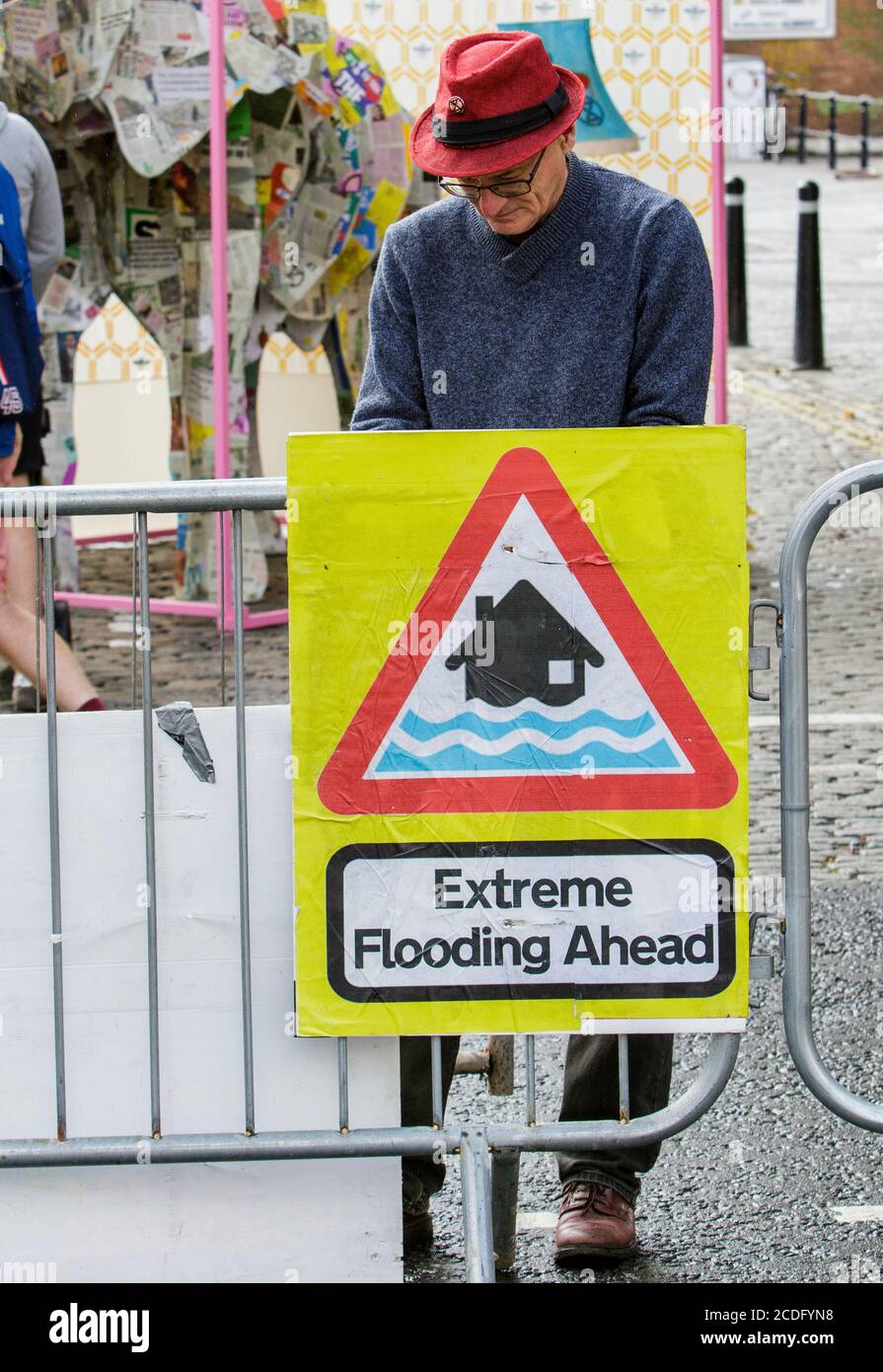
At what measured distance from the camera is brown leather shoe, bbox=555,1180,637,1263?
3.76 meters

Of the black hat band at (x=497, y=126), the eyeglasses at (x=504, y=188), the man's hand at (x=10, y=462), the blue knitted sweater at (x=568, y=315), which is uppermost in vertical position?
the black hat band at (x=497, y=126)

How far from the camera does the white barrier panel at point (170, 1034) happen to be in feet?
11.0

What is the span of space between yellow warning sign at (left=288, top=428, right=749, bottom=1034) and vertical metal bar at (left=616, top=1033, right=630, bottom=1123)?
8 cm

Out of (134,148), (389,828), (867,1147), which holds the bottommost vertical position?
(867,1147)

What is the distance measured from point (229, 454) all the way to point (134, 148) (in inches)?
48.7

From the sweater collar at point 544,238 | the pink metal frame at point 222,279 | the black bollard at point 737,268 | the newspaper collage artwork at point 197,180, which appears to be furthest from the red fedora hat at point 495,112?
the black bollard at point 737,268

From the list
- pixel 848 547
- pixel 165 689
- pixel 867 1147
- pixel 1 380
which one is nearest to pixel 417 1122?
pixel 867 1147

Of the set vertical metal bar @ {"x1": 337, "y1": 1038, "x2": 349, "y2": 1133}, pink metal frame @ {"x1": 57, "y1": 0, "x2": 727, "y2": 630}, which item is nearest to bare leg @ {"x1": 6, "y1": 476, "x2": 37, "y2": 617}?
pink metal frame @ {"x1": 57, "y1": 0, "x2": 727, "y2": 630}

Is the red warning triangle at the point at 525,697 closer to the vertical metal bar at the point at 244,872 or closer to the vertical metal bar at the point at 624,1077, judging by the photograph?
the vertical metal bar at the point at 244,872

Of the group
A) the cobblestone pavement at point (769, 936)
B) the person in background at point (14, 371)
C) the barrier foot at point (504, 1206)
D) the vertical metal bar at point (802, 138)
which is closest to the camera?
the barrier foot at point (504, 1206)

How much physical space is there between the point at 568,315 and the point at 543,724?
2.63ft

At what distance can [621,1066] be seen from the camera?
3.39m

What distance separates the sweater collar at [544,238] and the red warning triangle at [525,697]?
614 mm

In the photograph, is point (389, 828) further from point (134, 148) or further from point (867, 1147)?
point (134, 148)
